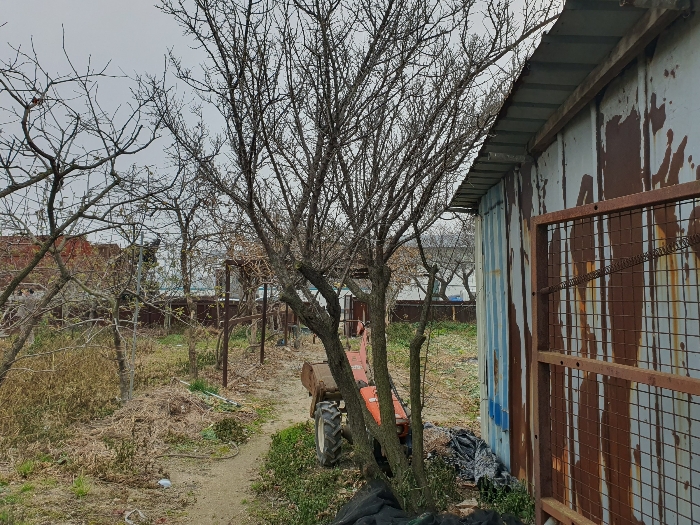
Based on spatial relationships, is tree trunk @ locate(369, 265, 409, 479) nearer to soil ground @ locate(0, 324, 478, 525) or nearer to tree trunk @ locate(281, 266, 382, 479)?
tree trunk @ locate(281, 266, 382, 479)

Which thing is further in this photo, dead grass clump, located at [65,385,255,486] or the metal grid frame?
dead grass clump, located at [65,385,255,486]

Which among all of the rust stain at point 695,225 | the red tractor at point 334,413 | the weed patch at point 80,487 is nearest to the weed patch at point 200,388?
the red tractor at point 334,413

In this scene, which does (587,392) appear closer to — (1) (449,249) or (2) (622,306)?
(2) (622,306)

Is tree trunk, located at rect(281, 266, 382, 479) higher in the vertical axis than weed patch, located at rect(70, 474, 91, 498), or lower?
higher

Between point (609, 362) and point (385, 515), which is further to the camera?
point (385, 515)

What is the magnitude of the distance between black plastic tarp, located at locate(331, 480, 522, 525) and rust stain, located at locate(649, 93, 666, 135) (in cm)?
226

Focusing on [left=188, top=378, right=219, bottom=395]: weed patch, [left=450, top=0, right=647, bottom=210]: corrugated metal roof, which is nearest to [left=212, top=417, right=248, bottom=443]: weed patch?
[left=188, top=378, right=219, bottom=395]: weed patch

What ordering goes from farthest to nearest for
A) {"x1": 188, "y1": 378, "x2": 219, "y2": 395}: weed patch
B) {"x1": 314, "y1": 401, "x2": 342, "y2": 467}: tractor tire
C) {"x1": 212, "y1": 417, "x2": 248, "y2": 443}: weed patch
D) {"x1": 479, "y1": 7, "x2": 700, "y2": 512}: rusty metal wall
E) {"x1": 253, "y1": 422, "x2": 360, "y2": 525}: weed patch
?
{"x1": 188, "y1": 378, "x2": 219, "y2": 395}: weed patch < {"x1": 212, "y1": 417, "x2": 248, "y2": 443}: weed patch < {"x1": 314, "y1": 401, "x2": 342, "y2": 467}: tractor tire < {"x1": 253, "y1": 422, "x2": 360, "y2": 525}: weed patch < {"x1": 479, "y1": 7, "x2": 700, "y2": 512}: rusty metal wall

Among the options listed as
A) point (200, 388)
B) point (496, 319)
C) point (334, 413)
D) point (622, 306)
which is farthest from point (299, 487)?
point (200, 388)

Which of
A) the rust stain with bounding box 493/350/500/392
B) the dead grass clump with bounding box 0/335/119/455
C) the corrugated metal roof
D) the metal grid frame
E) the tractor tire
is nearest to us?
the metal grid frame

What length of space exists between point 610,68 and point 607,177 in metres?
0.64

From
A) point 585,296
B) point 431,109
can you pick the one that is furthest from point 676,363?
point 431,109

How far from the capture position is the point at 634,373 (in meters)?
1.83

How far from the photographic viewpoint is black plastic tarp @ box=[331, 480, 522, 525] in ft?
8.86
